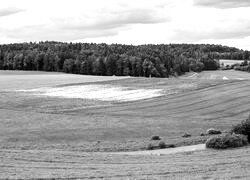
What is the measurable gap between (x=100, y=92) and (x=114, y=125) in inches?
1212

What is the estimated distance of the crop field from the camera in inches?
1009

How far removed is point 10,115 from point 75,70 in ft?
279

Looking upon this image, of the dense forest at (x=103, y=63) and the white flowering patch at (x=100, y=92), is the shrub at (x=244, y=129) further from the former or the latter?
the dense forest at (x=103, y=63)

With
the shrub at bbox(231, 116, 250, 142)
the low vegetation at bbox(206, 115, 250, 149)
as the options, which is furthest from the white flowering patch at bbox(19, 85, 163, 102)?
the low vegetation at bbox(206, 115, 250, 149)

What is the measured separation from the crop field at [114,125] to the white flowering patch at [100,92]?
0.16 m

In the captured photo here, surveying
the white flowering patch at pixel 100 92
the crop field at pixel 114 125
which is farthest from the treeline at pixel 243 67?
the white flowering patch at pixel 100 92

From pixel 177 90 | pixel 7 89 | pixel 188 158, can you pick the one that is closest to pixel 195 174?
pixel 188 158

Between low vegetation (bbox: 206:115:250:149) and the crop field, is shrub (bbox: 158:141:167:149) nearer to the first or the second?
the crop field

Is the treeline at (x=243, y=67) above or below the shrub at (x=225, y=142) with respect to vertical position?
above

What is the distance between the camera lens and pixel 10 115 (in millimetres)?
58688

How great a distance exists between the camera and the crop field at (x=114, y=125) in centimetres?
2562

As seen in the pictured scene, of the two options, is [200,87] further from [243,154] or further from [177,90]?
[243,154]

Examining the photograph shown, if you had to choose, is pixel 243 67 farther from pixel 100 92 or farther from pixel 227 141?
pixel 227 141

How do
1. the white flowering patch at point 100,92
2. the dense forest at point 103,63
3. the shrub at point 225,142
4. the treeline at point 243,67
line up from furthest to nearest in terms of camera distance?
the treeline at point 243,67, the dense forest at point 103,63, the white flowering patch at point 100,92, the shrub at point 225,142
